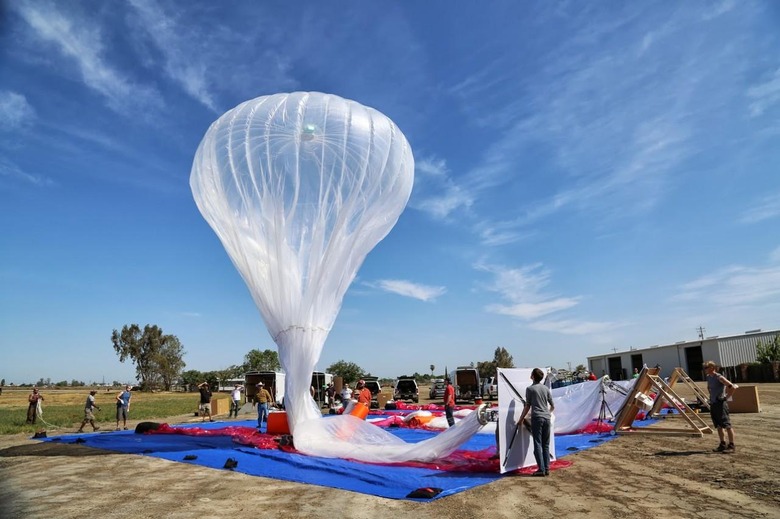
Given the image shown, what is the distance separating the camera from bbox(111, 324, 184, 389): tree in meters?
80.2

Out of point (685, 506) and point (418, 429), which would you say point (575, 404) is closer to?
point (418, 429)

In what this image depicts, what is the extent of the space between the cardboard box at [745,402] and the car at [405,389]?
56.6 ft

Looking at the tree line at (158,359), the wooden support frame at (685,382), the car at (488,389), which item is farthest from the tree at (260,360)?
the wooden support frame at (685,382)

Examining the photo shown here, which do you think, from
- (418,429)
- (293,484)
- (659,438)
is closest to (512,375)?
(293,484)

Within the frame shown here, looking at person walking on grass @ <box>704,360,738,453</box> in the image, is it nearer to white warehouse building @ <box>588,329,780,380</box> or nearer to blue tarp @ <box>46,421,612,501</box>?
blue tarp @ <box>46,421,612,501</box>

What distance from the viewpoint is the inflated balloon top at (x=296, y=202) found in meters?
9.66

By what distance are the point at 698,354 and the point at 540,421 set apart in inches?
2026

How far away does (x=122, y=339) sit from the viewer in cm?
8075

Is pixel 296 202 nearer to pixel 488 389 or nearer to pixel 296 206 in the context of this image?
pixel 296 206

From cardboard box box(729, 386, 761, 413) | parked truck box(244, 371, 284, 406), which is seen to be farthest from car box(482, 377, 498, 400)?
cardboard box box(729, 386, 761, 413)

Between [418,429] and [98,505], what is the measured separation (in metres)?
9.72

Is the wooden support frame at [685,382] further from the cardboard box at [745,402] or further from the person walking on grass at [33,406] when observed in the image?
the person walking on grass at [33,406]

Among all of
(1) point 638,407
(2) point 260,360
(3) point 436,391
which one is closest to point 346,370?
(2) point 260,360

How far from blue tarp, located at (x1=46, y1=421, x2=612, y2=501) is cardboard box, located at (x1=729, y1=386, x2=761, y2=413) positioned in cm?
725
